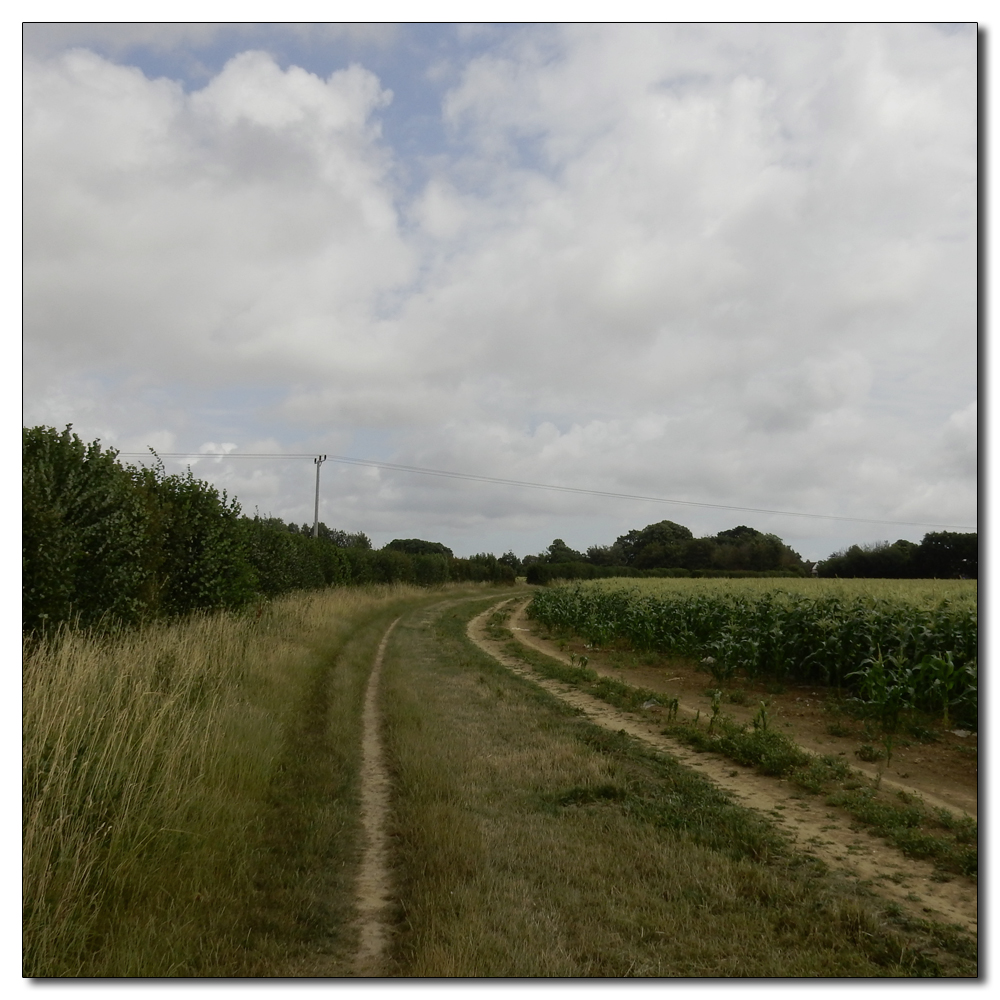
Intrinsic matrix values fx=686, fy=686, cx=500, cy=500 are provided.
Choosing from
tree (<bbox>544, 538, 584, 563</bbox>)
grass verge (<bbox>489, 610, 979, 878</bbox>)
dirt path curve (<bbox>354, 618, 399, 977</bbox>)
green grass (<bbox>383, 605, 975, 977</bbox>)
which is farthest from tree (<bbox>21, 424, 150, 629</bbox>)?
tree (<bbox>544, 538, 584, 563</bbox>)

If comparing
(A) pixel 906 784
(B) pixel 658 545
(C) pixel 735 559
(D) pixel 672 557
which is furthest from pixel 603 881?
(B) pixel 658 545

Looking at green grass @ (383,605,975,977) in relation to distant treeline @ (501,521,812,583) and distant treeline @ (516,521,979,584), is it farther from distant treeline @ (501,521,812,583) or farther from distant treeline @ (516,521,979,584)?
distant treeline @ (501,521,812,583)

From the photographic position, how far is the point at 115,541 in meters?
10.2

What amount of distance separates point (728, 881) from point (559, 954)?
1550 millimetres

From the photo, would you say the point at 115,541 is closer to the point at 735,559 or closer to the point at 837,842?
the point at 837,842

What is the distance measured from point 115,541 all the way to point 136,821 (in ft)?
20.8

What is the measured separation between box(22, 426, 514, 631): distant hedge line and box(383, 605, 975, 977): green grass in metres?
4.88

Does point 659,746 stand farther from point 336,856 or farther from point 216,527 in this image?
point 216,527

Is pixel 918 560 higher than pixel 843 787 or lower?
higher

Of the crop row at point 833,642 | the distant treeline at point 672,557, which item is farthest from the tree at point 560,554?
the crop row at point 833,642

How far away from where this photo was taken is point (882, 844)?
575 centimetres

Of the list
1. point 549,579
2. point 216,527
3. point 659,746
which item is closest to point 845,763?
point 659,746

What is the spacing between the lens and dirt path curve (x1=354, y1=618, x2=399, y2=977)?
421cm

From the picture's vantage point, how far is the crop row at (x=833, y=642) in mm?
10062
